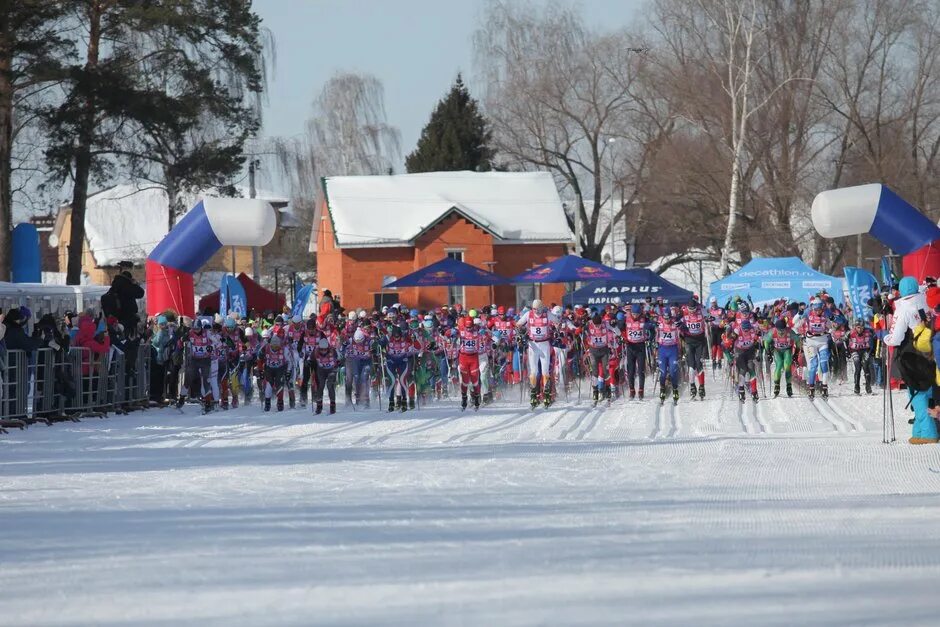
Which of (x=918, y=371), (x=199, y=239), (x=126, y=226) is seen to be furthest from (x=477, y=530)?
(x=126, y=226)

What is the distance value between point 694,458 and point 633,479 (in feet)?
6.76

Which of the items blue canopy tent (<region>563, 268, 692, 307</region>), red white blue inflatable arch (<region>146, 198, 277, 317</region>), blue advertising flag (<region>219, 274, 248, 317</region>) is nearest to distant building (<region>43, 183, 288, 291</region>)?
blue canopy tent (<region>563, 268, 692, 307</region>)

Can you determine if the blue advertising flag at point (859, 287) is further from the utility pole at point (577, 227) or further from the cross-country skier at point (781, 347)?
the utility pole at point (577, 227)

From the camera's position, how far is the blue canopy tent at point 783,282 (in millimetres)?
36219

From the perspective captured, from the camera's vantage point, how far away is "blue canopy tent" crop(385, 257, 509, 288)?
36.7 metres

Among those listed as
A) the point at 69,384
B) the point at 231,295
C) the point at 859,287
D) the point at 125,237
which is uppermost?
the point at 125,237

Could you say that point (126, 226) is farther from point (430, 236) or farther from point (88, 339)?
point (88, 339)

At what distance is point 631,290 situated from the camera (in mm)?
38125

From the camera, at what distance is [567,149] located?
65.0 meters

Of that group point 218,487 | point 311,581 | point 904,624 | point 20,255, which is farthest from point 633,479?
point 20,255

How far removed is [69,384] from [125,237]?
196 ft

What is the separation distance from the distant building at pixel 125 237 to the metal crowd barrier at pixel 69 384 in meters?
51.5

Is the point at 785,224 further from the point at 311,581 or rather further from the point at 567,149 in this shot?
the point at 311,581

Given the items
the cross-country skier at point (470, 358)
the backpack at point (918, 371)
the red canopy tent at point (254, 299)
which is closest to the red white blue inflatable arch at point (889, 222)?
the cross-country skier at point (470, 358)
